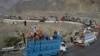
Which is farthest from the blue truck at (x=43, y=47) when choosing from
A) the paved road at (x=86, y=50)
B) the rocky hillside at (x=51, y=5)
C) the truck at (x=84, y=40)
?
the rocky hillside at (x=51, y=5)

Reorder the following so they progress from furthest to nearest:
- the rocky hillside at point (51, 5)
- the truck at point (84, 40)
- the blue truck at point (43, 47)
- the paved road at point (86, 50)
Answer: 1. the rocky hillside at point (51, 5)
2. the truck at point (84, 40)
3. the paved road at point (86, 50)
4. the blue truck at point (43, 47)

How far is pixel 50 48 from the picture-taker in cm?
2478

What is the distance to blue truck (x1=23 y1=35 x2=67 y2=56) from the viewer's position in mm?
22750

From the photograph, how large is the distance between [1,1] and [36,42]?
10373cm

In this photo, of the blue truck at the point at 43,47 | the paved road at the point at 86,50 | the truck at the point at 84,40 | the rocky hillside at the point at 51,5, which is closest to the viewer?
the blue truck at the point at 43,47

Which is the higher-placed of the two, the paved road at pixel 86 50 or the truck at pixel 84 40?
the truck at pixel 84 40

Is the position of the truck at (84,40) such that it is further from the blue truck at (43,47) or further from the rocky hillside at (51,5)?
the rocky hillside at (51,5)

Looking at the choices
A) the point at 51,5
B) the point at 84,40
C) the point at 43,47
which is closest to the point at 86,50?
the point at 84,40

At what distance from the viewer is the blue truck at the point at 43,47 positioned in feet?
74.6

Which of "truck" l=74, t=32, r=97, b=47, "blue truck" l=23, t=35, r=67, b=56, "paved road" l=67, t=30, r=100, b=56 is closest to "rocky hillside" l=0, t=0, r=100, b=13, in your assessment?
"truck" l=74, t=32, r=97, b=47

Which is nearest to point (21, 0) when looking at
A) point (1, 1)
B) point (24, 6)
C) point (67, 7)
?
point (24, 6)

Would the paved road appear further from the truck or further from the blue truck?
the blue truck

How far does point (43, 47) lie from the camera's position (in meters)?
24.0

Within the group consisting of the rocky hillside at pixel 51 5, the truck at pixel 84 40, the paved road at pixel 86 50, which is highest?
the rocky hillside at pixel 51 5
